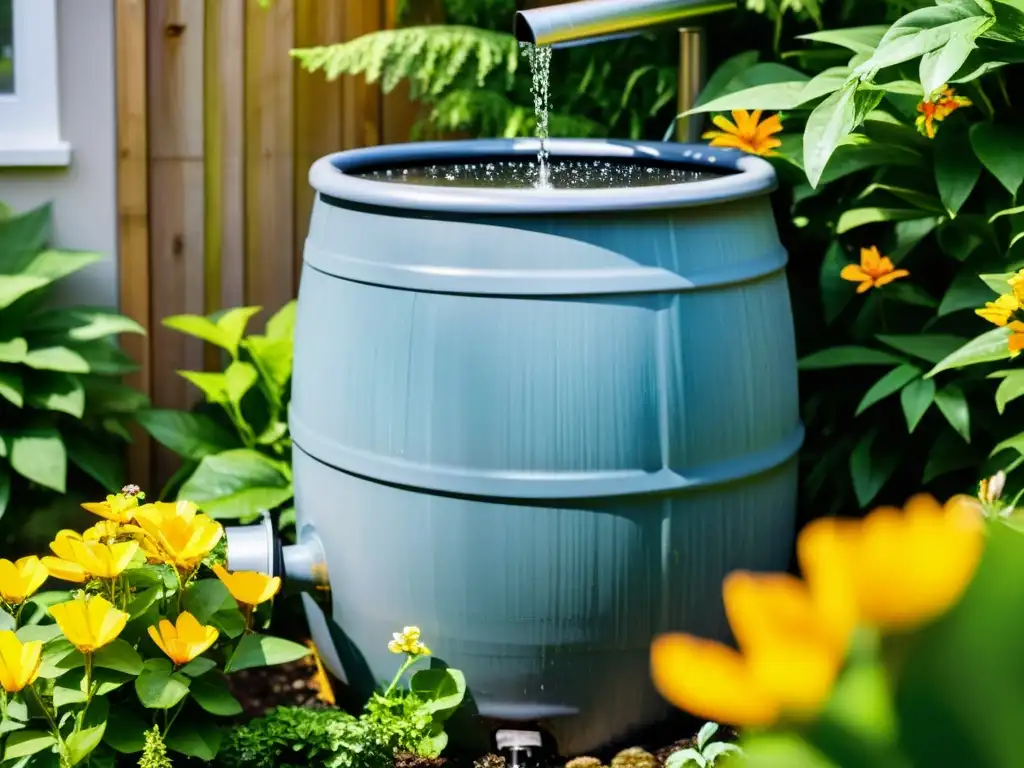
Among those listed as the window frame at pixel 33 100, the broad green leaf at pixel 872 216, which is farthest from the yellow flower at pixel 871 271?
the window frame at pixel 33 100

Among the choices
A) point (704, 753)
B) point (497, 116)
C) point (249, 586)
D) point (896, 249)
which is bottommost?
point (704, 753)

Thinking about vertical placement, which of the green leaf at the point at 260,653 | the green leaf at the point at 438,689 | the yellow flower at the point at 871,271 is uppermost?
the yellow flower at the point at 871,271

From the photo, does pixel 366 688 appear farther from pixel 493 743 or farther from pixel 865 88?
pixel 865 88

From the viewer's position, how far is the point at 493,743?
196 centimetres

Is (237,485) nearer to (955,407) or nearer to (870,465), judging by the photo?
(870,465)

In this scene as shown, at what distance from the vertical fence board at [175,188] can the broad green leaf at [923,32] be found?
1.69m

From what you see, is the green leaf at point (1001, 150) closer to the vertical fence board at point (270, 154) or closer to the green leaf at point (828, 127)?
the green leaf at point (828, 127)

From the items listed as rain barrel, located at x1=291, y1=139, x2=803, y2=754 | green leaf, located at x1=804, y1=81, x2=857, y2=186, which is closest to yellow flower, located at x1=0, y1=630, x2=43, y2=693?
rain barrel, located at x1=291, y1=139, x2=803, y2=754

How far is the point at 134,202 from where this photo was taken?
2.90 metres

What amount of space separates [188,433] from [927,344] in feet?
4.86

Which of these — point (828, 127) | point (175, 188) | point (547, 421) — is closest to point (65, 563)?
point (547, 421)

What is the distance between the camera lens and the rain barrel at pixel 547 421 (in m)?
1.73

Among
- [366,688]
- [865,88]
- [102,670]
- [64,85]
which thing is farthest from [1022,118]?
A: [64,85]

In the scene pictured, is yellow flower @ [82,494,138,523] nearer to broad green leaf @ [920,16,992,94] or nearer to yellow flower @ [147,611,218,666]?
yellow flower @ [147,611,218,666]
